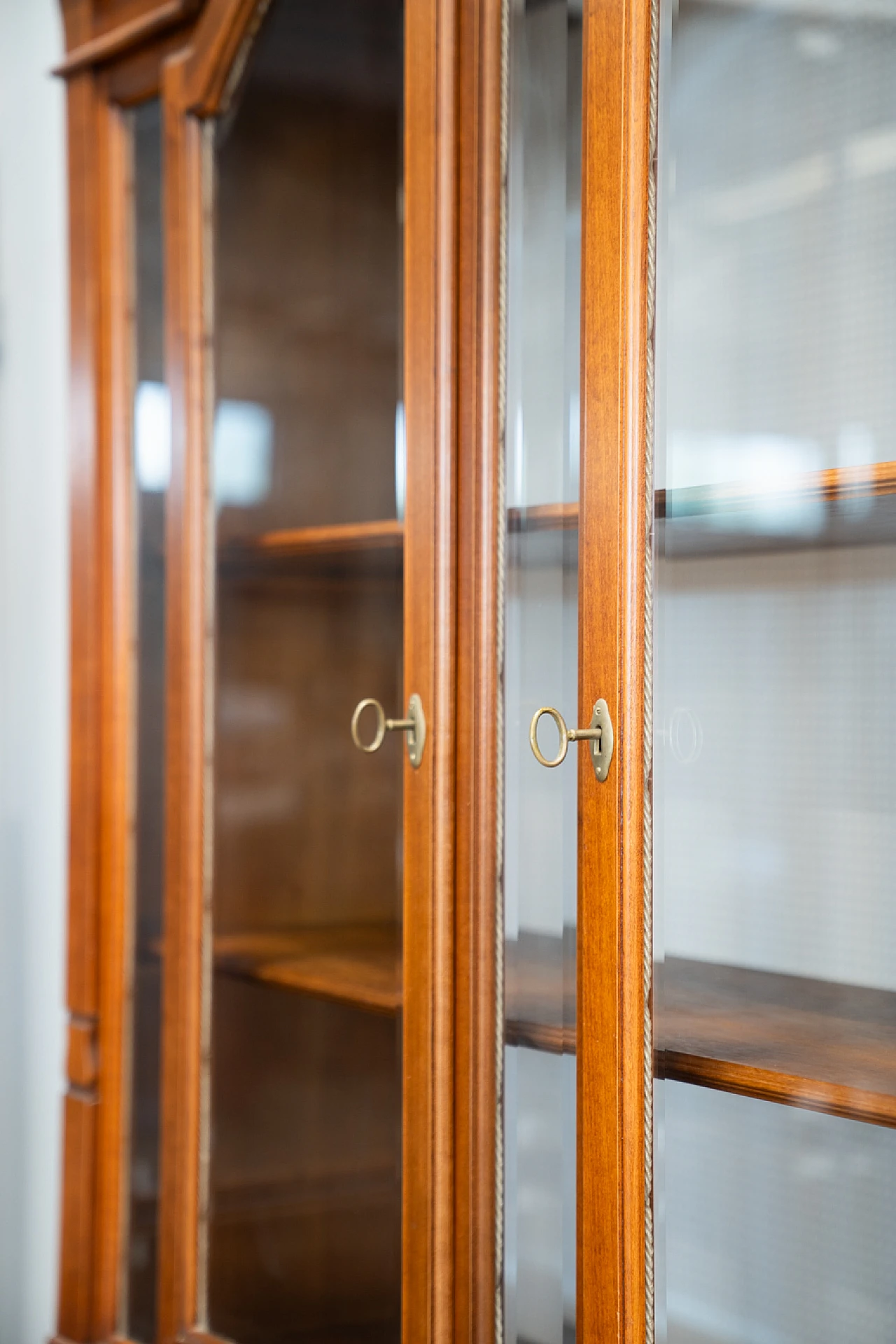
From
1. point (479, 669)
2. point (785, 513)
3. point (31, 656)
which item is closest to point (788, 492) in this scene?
point (785, 513)

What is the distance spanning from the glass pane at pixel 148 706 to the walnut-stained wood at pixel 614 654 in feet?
1.53

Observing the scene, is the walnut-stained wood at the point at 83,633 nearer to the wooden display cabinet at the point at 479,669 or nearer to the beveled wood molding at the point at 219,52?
the wooden display cabinet at the point at 479,669

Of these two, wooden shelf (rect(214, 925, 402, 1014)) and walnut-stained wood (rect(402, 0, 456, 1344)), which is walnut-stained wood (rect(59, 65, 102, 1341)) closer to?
wooden shelf (rect(214, 925, 402, 1014))

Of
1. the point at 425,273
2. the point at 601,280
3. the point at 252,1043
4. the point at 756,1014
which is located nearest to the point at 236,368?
the point at 425,273

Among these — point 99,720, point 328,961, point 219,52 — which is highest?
point 219,52

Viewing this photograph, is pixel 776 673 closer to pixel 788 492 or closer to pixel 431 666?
pixel 788 492

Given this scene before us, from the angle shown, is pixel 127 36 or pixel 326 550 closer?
pixel 326 550

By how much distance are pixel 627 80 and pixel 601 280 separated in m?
0.10

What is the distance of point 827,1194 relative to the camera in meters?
0.58

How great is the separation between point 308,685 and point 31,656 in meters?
0.48

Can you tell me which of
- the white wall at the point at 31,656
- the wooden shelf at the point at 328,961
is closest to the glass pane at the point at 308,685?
the wooden shelf at the point at 328,961

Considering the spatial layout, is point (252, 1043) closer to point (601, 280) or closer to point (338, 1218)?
point (338, 1218)

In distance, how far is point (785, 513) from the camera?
1.97 ft

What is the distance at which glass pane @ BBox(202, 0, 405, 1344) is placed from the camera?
0.81 meters
